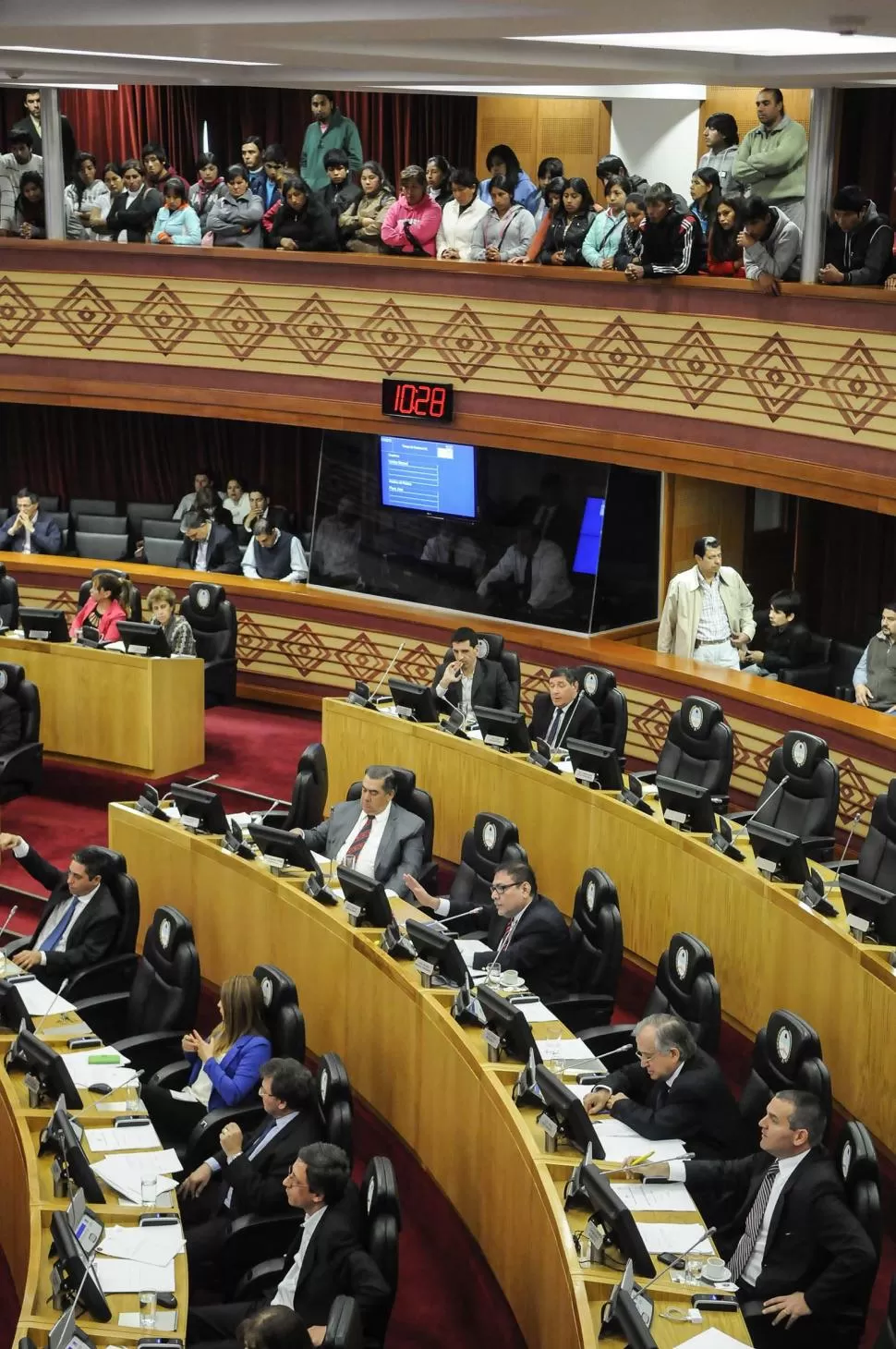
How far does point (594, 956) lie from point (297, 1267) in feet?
6.86

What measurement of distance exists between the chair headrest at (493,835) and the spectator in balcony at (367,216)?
5.01m

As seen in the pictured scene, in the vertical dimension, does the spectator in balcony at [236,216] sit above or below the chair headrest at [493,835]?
above

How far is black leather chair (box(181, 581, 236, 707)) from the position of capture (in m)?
10.7

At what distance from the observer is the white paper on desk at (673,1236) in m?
4.56

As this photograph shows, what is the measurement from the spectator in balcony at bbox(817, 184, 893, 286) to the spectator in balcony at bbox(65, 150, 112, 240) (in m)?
5.75

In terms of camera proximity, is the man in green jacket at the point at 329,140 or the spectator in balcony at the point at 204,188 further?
the spectator in balcony at the point at 204,188

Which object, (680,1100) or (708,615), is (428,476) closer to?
(708,615)

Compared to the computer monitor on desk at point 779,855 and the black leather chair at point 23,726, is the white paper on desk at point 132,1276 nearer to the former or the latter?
the computer monitor on desk at point 779,855

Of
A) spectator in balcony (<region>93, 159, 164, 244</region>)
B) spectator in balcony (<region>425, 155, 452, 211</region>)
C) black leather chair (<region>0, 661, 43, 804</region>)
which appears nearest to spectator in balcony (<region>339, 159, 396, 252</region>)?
spectator in balcony (<region>425, 155, 452, 211</region>)

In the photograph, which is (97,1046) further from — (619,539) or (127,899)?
(619,539)

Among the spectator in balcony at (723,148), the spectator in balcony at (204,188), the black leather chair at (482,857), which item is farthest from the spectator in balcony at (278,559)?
the black leather chair at (482,857)

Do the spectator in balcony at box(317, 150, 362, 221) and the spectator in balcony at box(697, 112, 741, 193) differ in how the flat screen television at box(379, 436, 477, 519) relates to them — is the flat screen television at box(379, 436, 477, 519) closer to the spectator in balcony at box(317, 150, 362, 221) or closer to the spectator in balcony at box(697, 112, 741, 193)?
the spectator in balcony at box(317, 150, 362, 221)

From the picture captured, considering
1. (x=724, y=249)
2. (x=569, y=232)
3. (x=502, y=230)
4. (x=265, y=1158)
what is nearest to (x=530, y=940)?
(x=265, y=1158)

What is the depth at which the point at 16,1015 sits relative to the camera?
5.96 meters
